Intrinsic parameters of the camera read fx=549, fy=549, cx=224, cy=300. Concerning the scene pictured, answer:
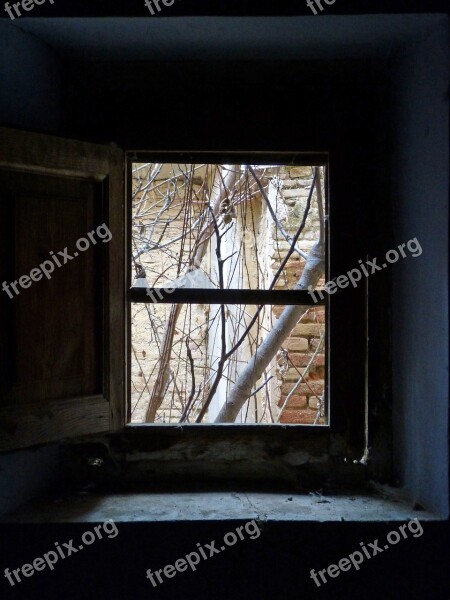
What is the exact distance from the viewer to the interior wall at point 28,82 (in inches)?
56.9

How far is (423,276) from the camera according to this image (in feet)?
4.70

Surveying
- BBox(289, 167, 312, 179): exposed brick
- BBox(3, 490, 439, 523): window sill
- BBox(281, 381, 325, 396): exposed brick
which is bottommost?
BBox(3, 490, 439, 523): window sill

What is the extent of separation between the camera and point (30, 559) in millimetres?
1336

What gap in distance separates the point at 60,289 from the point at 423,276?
965 millimetres

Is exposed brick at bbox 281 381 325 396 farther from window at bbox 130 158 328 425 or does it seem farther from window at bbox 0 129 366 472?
window at bbox 0 129 366 472

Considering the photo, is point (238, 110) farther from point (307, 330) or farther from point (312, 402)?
point (312, 402)

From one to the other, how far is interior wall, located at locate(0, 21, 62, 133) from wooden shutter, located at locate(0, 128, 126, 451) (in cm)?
13

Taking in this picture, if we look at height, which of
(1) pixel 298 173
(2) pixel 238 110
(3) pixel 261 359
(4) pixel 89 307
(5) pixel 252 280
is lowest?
(3) pixel 261 359

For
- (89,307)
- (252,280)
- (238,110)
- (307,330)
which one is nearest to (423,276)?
(238,110)

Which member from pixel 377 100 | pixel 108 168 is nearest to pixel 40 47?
pixel 108 168

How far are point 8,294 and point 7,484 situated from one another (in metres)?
0.50

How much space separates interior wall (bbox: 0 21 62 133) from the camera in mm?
1446

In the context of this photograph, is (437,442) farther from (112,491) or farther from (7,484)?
(7,484)

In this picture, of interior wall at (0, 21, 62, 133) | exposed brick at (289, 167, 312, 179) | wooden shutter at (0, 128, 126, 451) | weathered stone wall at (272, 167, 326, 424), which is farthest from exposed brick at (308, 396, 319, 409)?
interior wall at (0, 21, 62, 133)
